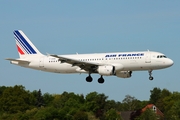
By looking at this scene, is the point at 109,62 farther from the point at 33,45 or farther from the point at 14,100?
the point at 14,100

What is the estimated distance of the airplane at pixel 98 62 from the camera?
9250 cm

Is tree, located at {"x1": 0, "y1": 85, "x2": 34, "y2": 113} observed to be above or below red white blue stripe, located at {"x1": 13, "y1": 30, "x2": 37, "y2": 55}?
below

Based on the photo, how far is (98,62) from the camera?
95.9m

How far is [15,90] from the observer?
17338cm

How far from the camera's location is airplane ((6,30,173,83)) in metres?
92.5

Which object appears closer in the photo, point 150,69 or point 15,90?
point 150,69

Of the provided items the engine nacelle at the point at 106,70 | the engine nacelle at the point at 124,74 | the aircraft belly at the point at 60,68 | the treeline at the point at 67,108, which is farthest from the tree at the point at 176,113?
the engine nacelle at the point at 106,70

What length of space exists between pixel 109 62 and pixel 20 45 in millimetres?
18391

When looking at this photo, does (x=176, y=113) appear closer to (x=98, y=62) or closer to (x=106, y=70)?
(x=98, y=62)

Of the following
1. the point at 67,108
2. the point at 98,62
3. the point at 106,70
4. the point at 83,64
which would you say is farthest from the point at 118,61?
the point at 67,108

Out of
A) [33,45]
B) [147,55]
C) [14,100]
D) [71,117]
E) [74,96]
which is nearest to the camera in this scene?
[147,55]

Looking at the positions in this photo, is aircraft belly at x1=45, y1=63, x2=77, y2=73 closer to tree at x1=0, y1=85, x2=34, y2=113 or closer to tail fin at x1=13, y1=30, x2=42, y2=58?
tail fin at x1=13, y1=30, x2=42, y2=58

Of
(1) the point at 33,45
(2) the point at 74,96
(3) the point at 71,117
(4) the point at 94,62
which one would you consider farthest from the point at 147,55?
(2) the point at 74,96

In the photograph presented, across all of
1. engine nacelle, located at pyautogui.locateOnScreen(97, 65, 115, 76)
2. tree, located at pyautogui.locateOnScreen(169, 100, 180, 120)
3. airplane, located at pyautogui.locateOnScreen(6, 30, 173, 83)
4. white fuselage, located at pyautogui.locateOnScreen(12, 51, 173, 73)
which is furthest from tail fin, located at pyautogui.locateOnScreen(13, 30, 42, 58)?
tree, located at pyautogui.locateOnScreen(169, 100, 180, 120)
